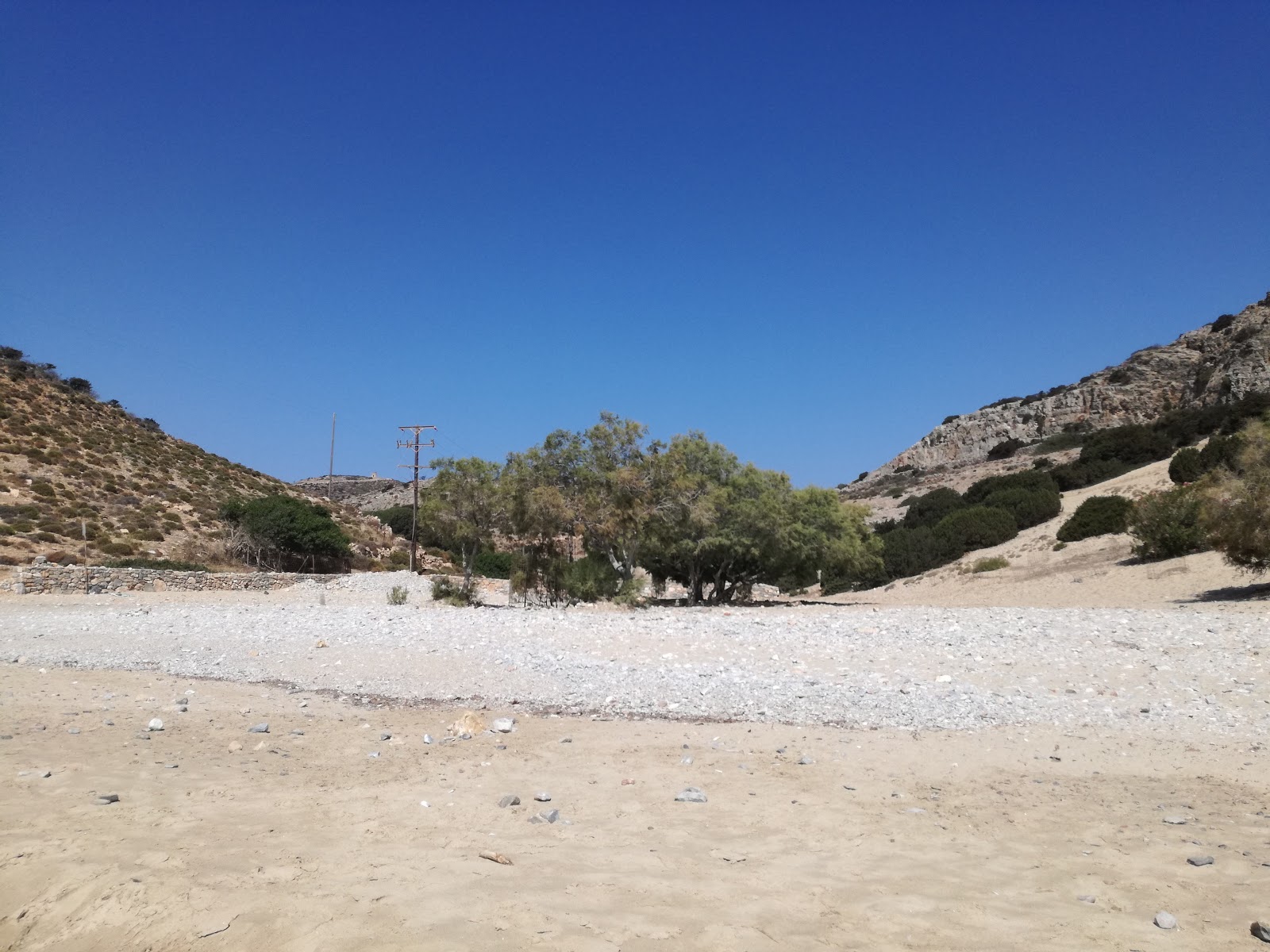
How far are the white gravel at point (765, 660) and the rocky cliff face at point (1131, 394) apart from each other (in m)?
45.8

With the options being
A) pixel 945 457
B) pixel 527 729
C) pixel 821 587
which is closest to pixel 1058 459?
pixel 945 457

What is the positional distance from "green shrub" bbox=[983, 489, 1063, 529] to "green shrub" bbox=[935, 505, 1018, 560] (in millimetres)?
893

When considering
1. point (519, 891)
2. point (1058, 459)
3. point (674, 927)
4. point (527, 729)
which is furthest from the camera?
point (1058, 459)

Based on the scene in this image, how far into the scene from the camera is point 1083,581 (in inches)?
920

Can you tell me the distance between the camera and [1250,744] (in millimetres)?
7992

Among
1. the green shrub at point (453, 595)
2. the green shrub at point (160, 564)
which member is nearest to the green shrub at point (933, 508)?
the green shrub at point (453, 595)

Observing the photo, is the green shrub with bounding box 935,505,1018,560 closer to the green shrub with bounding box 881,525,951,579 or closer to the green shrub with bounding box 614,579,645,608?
the green shrub with bounding box 881,525,951,579

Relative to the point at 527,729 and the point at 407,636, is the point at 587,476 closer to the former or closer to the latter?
the point at 407,636

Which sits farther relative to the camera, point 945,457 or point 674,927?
point 945,457

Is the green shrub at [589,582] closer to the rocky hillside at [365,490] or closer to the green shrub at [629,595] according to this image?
the green shrub at [629,595]

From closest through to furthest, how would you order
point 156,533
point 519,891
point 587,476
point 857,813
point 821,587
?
point 519,891, point 857,813, point 587,476, point 821,587, point 156,533

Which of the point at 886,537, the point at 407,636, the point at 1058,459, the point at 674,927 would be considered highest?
the point at 1058,459

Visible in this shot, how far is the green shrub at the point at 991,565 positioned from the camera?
29641mm

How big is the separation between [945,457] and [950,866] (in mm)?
76508
